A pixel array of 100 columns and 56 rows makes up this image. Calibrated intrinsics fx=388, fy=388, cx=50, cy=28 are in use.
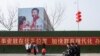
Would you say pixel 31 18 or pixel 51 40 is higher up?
pixel 31 18

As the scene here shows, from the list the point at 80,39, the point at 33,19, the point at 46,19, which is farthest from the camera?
the point at 46,19

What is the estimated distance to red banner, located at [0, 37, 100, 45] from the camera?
42969mm

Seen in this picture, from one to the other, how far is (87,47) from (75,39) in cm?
164

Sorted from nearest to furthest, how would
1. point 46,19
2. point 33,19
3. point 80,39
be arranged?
point 80,39
point 33,19
point 46,19

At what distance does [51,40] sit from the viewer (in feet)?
142

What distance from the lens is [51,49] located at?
43.6 m

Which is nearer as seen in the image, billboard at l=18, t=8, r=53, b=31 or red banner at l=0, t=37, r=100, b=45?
red banner at l=0, t=37, r=100, b=45

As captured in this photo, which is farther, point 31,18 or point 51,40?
point 31,18

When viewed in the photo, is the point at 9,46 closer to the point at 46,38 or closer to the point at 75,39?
the point at 46,38

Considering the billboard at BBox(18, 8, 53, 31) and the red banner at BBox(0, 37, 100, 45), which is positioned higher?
the billboard at BBox(18, 8, 53, 31)

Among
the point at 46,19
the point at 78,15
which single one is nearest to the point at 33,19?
the point at 46,19

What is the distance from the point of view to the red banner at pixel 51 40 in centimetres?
4297

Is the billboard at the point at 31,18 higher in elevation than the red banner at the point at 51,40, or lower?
higher

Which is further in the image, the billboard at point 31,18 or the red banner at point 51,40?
the billboard at point 31,18
